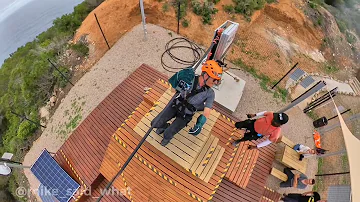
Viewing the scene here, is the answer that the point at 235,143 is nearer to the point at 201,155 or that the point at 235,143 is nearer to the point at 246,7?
the point at 201,155

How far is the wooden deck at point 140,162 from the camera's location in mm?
7000

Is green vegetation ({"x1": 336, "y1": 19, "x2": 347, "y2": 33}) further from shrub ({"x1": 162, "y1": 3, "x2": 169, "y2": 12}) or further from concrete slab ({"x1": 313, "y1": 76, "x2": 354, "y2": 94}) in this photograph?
shrub ({"x1": 162, "y1": 3, "x2": 169, "y2": 12})

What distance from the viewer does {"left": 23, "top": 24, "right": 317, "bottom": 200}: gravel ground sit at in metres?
10.2

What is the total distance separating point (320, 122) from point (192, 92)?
301 inches

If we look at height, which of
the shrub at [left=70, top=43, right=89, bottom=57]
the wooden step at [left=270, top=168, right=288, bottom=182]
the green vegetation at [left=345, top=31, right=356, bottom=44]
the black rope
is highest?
the green vegetation at [left=345, top=31, right=356, bottom=44]

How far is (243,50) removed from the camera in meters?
12.0

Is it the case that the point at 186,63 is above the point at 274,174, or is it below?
above

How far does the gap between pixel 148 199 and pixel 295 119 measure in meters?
7.51

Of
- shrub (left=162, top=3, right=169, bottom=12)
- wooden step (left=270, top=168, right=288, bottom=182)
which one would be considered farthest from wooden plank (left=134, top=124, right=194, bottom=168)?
shrub (left=162, top=3, right=169, bottom=12)

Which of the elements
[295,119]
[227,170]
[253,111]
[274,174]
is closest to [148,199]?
[227,170]

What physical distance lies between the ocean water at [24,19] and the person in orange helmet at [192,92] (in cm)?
2077

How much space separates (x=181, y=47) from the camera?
1171 cm

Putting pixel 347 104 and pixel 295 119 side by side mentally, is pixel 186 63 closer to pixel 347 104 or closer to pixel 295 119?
pixel 295 119

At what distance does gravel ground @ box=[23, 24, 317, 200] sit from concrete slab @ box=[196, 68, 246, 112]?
0.62 meters
